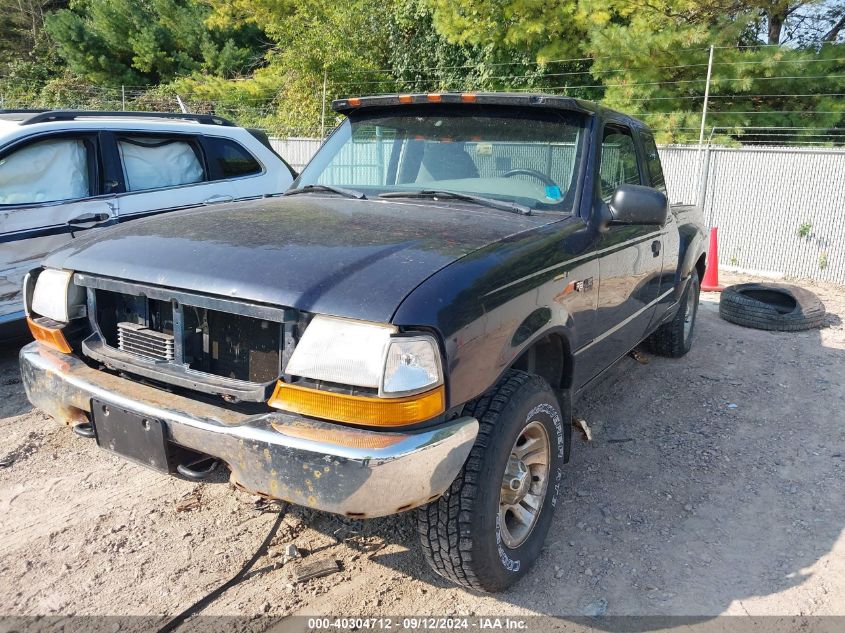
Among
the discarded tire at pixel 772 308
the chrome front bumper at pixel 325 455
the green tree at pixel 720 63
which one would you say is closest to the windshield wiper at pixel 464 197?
the chrome front bumper at pixel 325 455

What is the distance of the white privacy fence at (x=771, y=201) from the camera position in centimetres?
952

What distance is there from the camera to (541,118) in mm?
3516

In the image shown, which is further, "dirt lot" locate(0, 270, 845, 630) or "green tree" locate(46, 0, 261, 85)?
"green tree" locate(46, 0, 261, 85)

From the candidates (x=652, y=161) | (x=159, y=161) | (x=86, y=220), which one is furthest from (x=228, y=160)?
(x=652, y=161)

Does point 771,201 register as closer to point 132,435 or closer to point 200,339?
point 200,339

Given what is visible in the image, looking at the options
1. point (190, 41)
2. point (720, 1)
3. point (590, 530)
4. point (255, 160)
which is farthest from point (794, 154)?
point (190, 41)

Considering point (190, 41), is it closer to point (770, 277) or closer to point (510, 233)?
point (770, 277)

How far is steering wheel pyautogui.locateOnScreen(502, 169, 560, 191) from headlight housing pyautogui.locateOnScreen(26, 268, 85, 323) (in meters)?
2.06

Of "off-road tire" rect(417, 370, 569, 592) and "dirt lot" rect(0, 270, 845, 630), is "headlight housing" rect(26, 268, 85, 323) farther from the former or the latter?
"off-road tire" rect(417, 370, 569, 592)

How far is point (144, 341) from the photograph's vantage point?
2711 mm

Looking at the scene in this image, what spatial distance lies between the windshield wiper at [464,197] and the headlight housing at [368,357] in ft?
4.17

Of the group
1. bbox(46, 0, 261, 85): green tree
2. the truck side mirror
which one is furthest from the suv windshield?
bbox(46, 0, 261, 85): green tree

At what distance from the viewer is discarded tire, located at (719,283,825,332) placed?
21.8 feet

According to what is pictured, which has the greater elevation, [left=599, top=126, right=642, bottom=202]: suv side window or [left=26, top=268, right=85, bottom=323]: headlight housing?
[left=599, top=126, right=642, bottom=202]: suv side window
